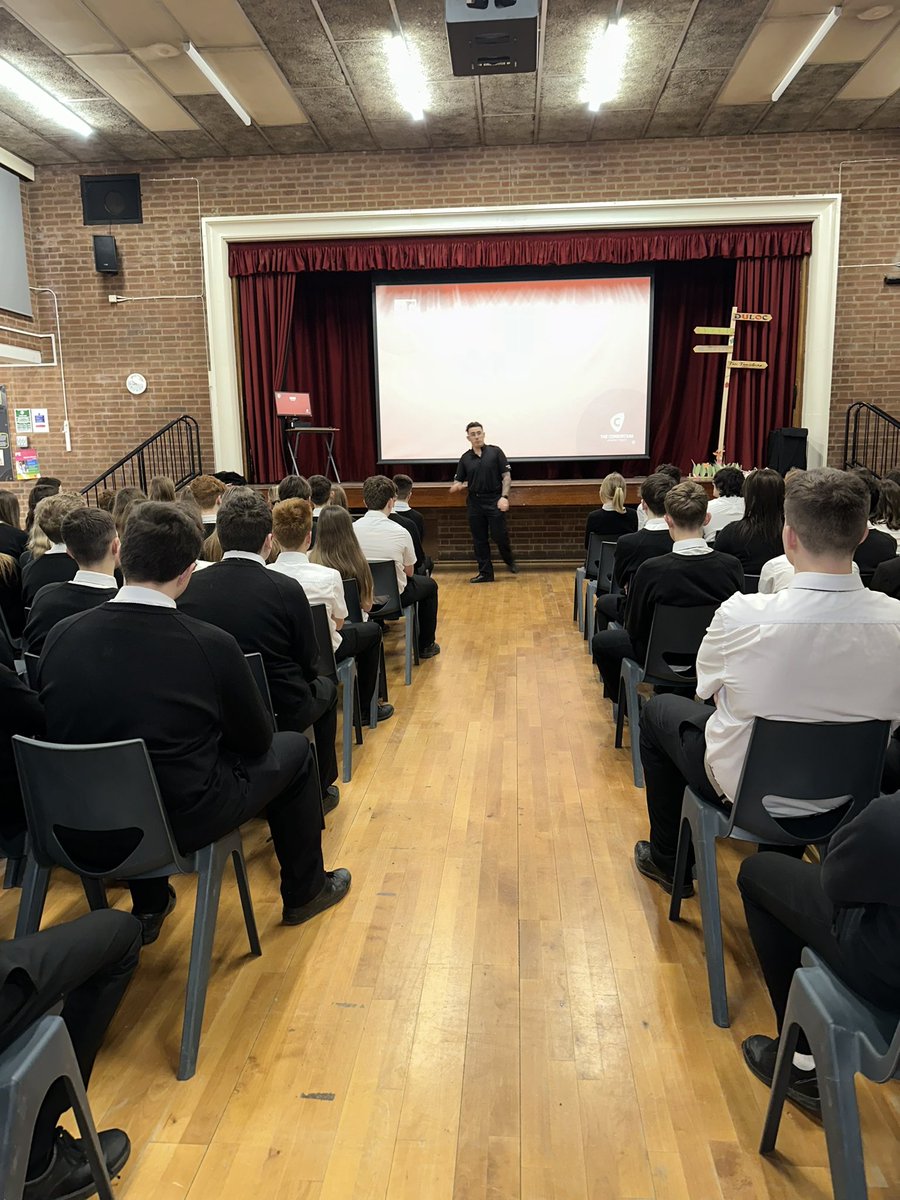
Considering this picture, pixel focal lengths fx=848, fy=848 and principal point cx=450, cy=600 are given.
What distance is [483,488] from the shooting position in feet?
28.5

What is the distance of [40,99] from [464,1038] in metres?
8.28

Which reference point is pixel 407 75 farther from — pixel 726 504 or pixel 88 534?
pixel 88 534

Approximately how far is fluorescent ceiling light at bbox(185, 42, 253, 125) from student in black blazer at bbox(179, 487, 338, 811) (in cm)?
521

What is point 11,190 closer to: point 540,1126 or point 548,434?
point 548,434

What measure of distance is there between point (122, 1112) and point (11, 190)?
31.0 feet

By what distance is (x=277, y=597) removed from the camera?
272cm

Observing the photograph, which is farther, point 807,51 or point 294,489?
point 807,51

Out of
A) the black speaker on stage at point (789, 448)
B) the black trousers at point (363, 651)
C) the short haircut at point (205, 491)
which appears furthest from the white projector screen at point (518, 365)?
the black trousers at point (363, 651)

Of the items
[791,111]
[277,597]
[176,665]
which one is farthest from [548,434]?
[176,665]

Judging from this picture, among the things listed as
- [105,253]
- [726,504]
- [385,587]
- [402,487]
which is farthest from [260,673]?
[105,253]

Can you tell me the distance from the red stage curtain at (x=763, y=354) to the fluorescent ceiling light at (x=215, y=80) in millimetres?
5081

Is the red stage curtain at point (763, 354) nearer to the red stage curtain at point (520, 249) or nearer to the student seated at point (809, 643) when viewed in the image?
the red stage curtain at point (520, 249)

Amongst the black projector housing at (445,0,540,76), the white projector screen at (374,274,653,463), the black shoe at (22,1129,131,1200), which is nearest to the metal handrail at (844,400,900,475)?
the white projector screen at (374,274,653,463)

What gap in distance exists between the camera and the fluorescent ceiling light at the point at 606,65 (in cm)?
631
